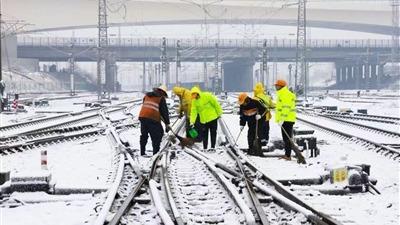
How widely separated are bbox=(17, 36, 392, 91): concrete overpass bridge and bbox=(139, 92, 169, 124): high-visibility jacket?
78146 mm

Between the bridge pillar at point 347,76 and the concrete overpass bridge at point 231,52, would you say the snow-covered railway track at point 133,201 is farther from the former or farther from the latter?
the bridge pillar at point 347,76

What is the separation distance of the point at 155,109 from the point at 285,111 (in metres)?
2.92

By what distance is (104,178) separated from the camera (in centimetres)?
1073

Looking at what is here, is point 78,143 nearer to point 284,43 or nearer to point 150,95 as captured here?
A: point 150,95

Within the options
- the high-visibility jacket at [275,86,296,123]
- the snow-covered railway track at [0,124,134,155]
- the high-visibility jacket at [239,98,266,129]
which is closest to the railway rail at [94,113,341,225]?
the high-visibility jacket at [275,86,296,123]

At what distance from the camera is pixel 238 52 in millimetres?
101938

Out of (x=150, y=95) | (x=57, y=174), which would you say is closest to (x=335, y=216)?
(x=57, y=174)

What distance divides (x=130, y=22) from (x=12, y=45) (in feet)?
73.4

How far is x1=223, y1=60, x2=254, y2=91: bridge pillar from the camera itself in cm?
10369

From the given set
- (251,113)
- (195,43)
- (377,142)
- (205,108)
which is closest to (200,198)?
(251,113)

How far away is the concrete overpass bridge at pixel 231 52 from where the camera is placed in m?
96.7

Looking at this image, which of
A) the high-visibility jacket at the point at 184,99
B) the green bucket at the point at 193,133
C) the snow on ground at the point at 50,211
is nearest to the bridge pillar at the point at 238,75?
the high-visibility jacket at the point at 184,99

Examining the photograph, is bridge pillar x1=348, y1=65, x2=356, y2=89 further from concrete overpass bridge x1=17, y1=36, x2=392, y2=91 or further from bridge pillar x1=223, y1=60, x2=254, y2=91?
bridge pillar x1=223, y1=60, x2=254, y2=91

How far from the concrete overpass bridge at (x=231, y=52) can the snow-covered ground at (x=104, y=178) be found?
3014 inches
